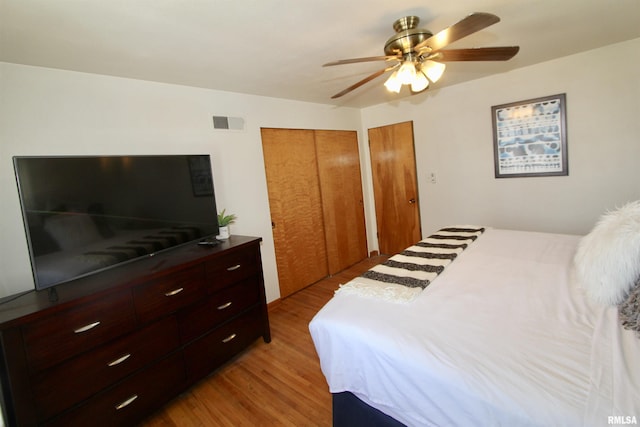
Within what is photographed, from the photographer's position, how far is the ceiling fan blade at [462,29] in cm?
119

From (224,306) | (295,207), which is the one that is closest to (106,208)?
(224,306)

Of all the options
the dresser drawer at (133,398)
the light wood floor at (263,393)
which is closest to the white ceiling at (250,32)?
the dresser drawer at (133,398)

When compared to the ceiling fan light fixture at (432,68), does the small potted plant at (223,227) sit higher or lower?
lower

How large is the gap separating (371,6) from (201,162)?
162 centimetres

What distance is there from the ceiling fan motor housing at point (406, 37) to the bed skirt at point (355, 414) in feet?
6.16

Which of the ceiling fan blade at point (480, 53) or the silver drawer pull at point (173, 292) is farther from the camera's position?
the silver drawer pull at point (173, 292)

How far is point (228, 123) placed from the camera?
278 cm

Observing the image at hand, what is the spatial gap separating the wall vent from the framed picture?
2.79 m

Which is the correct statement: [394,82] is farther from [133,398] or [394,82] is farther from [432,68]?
[133,398]

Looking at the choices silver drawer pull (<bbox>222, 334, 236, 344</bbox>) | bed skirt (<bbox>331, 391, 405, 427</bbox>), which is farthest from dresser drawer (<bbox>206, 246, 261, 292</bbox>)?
bed skirt (<bbox>331, 391, 405, 427</bbox>)

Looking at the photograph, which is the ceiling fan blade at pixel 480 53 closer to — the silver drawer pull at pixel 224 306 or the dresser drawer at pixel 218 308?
the dresser drawer at pixel 218 308

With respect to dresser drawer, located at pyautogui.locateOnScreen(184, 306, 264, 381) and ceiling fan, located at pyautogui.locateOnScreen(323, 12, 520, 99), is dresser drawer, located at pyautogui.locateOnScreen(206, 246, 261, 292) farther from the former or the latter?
ceiling fan, located at pyautogui.locateOnScreen(323, 12, 520, 99)

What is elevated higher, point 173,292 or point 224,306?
point 173,292

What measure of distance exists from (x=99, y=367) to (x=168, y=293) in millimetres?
474
